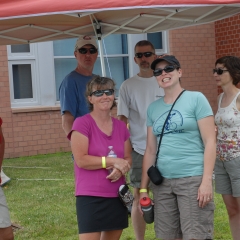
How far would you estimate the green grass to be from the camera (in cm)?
668

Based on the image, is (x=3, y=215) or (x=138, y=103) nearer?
(x=3, y=215)

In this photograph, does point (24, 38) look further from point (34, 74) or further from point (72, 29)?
point (34, 74)

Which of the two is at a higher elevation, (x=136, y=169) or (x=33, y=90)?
(x=33, y=90)

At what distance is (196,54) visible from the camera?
13.7 m

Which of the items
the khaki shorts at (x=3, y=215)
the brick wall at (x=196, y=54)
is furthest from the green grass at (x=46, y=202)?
the brick wall at (x=196, y=54)

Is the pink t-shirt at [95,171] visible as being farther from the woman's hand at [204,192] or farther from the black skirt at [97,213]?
the woman's hand at [204,192]

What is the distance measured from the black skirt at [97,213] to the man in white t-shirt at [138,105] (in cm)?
114

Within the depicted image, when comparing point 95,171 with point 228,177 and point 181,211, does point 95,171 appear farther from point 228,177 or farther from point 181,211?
point 228,177

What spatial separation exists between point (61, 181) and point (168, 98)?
5.13 metres

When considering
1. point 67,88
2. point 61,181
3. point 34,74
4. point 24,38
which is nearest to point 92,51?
point 67,88

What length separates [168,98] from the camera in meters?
4.61

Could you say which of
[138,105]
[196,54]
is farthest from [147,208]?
[196,54]

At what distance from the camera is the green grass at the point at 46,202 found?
6.68m

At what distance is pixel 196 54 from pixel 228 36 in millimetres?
832
